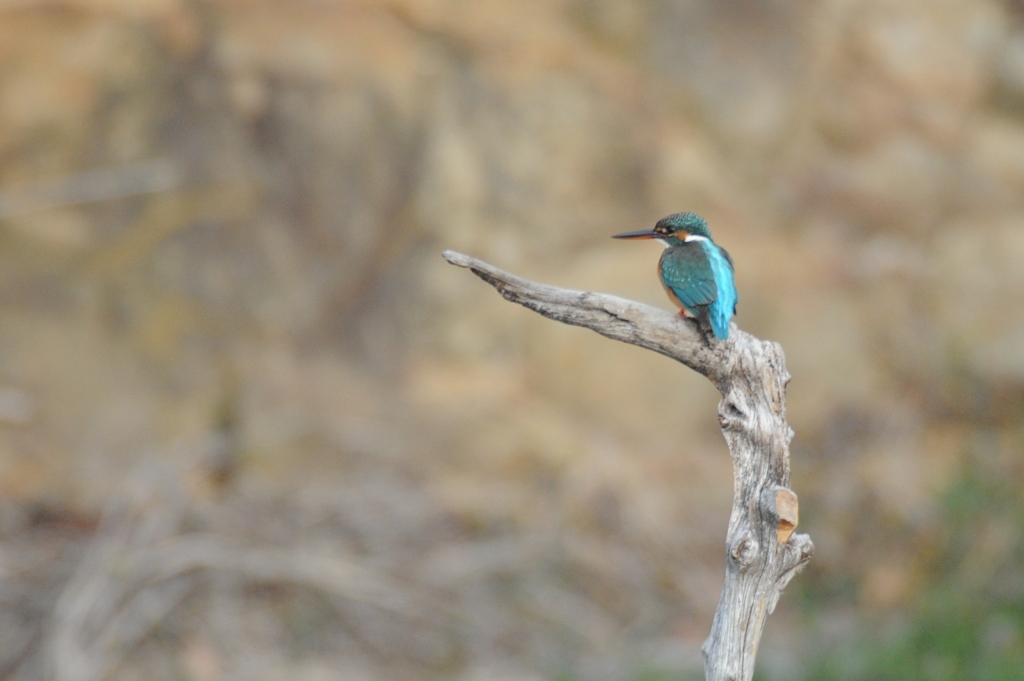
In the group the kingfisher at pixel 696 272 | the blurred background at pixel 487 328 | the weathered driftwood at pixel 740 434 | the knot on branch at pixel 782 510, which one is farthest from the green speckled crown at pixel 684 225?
the blurred background at pixel 487 328

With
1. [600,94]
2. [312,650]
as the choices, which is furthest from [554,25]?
[312,650]

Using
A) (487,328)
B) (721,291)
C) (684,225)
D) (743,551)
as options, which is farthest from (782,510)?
(487,328)

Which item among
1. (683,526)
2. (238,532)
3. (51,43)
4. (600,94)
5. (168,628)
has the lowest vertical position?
(168,628)

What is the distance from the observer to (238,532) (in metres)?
3.37

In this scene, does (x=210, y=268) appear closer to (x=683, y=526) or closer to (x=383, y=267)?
(x=383, y=267)

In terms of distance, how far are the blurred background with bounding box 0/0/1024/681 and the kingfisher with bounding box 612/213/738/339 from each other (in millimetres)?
2273

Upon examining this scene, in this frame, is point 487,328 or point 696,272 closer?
point 696,272

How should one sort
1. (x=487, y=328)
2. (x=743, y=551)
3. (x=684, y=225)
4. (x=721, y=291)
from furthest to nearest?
(x=487, y=328) < (x=684, y=225) < (x=721, y=291) < (x=743, y=551)

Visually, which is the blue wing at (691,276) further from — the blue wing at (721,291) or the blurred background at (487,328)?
the blurred background at (487,328)

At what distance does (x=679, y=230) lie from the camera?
1427 mm

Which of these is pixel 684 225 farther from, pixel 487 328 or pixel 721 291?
pixel 487 328

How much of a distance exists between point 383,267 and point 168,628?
163cm

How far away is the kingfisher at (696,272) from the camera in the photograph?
1164 mm

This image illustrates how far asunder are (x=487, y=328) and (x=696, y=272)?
9.13ft
